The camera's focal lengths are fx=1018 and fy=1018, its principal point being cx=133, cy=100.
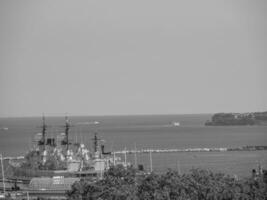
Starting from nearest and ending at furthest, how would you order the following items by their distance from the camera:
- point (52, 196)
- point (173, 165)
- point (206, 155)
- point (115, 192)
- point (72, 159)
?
point (115, 192), point (52, 196), point (72, 159), point (173, 165), point (206, 155)

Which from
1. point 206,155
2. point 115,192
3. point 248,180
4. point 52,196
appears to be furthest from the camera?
point 206,155

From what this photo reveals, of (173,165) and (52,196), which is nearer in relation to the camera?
(52,196)

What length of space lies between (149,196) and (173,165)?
2389 inches

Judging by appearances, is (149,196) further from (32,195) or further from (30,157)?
(30,157)

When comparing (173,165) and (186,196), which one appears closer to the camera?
(186,196)

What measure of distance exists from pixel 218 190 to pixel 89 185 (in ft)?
19.7

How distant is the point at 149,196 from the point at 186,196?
5.45 feet

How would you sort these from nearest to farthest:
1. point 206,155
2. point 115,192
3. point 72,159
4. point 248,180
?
1. point 115,192
2. point 248,180
3. point 72,159
4. point 206,155

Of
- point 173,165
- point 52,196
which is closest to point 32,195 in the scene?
point 52,196

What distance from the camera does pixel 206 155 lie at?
125625mm

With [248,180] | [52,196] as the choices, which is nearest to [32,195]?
[52,196]

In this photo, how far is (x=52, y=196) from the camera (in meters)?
62.8

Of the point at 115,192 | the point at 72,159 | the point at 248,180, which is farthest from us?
the point at 72,159

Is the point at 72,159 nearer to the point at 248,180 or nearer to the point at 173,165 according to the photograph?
the point at 173,165
